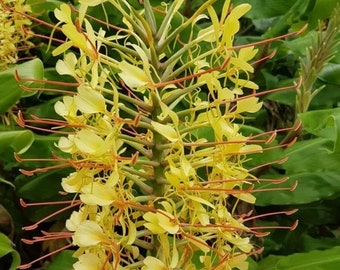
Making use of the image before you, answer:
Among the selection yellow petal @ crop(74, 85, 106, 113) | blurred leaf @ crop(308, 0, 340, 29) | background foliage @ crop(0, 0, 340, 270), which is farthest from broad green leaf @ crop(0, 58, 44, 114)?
blurred leaf @ crop(308, 0, 340, 29)

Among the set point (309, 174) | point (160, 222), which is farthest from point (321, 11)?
point (160, 222)

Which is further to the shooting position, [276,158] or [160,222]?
[276,158]

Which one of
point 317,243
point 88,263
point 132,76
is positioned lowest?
point 317,243

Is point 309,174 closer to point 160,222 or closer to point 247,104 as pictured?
point 247,104

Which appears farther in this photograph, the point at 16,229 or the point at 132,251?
the point at 16,229

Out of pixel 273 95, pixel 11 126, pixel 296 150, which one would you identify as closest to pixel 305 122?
pixel 296 150

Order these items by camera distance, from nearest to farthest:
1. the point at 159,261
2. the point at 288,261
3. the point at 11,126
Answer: the point at 159,261 < the point at 288,261 < the point at 11,126

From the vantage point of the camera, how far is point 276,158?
1.53m

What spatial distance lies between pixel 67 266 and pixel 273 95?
70 cm

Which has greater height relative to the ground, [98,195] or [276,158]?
[98,195]

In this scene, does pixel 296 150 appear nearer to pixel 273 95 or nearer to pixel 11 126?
pixel 273 95

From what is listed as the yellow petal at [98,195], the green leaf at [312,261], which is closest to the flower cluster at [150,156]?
the yellow petal at [98,195]

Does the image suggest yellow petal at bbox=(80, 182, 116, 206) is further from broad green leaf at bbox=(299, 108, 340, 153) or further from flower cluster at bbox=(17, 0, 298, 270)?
broad green leaf at bbox=(299, 108, 340, 153)

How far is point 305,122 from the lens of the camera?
55.5 inches
